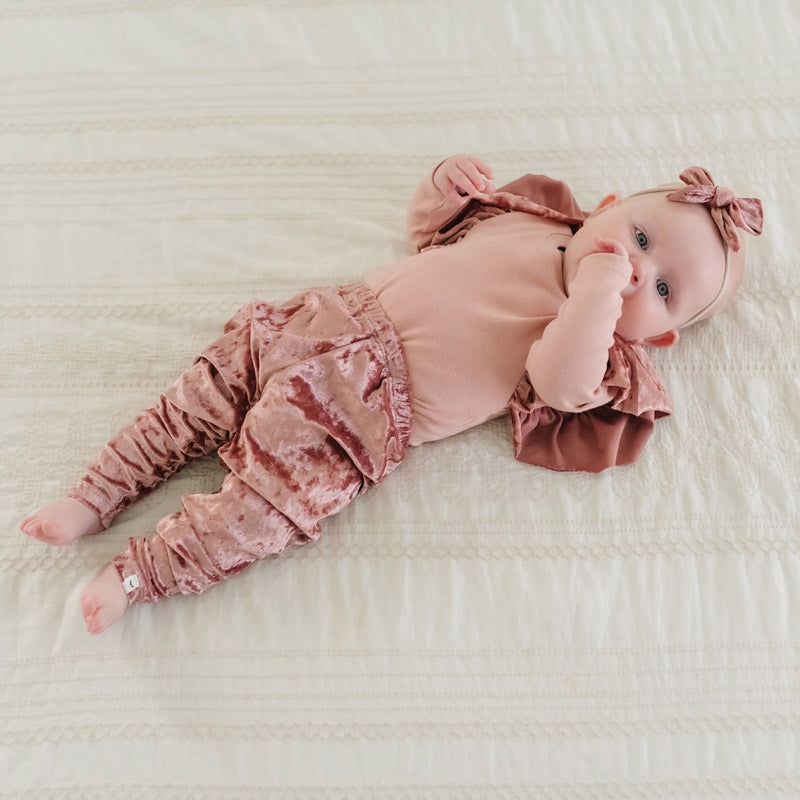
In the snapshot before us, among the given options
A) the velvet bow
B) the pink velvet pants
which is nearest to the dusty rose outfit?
the pink velvet pants

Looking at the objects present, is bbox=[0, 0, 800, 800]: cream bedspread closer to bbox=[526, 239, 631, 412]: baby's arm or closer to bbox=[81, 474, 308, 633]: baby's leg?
bbox=[81, 474, 308, 633]: baby's leg

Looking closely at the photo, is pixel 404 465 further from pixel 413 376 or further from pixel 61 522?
pixel 61 522

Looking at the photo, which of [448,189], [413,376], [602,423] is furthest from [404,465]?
[448,189]

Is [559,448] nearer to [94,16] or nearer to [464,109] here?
[464,109]

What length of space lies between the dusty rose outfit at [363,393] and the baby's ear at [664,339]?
0.15ft

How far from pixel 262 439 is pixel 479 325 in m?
0.33

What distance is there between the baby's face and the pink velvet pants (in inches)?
12.9

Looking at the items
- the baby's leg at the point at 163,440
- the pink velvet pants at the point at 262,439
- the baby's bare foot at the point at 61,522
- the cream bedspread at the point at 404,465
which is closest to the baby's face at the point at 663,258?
the cream bedspread at the point at 404,465

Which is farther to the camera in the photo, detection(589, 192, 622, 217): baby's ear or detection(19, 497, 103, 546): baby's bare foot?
detection(589, 192, 622, 217): baby's ear

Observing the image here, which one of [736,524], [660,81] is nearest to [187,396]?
[736,524]

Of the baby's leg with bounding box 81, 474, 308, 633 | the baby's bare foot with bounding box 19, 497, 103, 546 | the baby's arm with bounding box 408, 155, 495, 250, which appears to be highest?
the baby's arm with bounding box 408, 155, 495, 250

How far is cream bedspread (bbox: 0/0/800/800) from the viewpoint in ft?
3.22

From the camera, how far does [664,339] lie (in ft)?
3.72

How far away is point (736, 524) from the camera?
109cm
